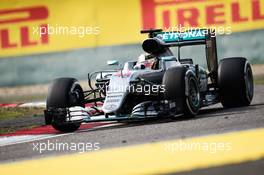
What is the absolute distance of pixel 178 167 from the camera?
5.63 metres

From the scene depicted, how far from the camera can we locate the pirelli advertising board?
44.1 feet

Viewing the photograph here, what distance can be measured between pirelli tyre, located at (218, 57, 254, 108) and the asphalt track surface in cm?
34

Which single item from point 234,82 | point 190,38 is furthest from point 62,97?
point 234,82

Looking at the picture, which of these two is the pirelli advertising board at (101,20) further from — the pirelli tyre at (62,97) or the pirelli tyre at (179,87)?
the pirelli tyre at (179,87)

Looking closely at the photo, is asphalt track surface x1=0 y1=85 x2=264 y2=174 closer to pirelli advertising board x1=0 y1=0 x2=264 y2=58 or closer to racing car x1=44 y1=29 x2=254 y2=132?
racing car x1=44 y1=29 x2=254 y2=132

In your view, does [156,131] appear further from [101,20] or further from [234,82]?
[101,20]

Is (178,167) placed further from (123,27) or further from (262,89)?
(123,27)

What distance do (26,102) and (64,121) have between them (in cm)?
506

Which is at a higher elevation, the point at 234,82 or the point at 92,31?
the point at 92,31

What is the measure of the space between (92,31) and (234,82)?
4.85 metres

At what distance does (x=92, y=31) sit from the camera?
548 inches

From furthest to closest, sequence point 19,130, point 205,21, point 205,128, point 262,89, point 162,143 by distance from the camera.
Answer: point 205,21, point 262,89, point 19,130, point 205,128, point 162,143

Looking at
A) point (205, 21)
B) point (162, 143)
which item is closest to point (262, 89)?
point (205, 21)

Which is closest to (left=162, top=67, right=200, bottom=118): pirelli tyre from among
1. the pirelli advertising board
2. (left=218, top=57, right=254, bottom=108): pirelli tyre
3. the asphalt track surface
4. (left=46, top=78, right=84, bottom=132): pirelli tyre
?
the asphalt track surface
